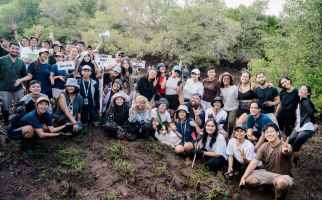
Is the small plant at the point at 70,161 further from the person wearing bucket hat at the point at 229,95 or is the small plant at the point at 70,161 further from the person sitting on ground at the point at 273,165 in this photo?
the person wearing bucket hat at the point at 229,95

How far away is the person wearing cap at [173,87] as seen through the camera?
330 inches

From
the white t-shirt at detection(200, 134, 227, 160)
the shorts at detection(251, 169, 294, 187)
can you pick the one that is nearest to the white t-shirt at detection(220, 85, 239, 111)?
the white t-shirt at detection(200, 134, 227, 160)

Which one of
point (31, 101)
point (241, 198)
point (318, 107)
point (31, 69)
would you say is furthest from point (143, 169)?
point (318, 107)

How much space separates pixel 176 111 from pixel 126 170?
1890 millimetres

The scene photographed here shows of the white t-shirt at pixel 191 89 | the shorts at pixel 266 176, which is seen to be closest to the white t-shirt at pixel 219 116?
the white t-shirt at pixel 191 89

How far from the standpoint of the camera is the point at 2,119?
25.7 ft

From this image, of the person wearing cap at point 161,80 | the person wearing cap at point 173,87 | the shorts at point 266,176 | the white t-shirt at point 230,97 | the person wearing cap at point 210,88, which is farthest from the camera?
the person wearing cap at point 161,80

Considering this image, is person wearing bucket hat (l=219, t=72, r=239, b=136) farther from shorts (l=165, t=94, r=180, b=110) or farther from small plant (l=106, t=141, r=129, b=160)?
small plant (l=106, t=141, r=129, b=160)

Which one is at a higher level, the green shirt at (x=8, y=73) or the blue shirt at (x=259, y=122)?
the green shirt at (x=8, y=73)

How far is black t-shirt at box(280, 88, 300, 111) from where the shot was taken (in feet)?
24.1

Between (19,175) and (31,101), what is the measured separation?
4.91 feet

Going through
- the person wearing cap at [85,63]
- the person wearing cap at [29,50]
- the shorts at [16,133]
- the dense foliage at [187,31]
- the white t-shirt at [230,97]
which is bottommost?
the shorts at [16,133]

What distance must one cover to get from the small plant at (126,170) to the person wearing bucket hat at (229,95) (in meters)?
2.85

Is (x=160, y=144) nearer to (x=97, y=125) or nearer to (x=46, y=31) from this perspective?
(x=97, y=125)
